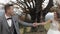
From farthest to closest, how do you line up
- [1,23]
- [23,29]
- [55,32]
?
1. [23,29]
2. [55,32]
3. [1,23]

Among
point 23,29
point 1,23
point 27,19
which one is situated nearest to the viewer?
point 1,23

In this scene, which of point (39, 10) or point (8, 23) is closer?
point (8, 23)

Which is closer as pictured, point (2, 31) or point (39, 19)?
point (2, 31)

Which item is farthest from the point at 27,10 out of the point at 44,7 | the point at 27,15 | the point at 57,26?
the point at 57,26

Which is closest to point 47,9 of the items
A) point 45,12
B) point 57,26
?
point 45,12

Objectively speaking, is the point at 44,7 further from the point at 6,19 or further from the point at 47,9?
the point at 6,19

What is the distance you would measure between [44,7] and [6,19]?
10.3ft

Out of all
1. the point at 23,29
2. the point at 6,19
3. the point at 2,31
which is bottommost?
the point at 23,29

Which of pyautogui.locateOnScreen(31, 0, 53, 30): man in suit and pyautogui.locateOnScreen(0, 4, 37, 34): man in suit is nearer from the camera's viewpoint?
pyautogui.locateOnScreen(0, 4, 37, 34): man in suit

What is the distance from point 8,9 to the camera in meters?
3.77

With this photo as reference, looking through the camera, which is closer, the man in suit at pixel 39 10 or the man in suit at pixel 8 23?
the man in suit at pixel 8 23

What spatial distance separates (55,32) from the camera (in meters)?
3.85

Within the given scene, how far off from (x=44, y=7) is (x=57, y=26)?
282 centimetres

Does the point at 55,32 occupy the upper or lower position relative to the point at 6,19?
lower
